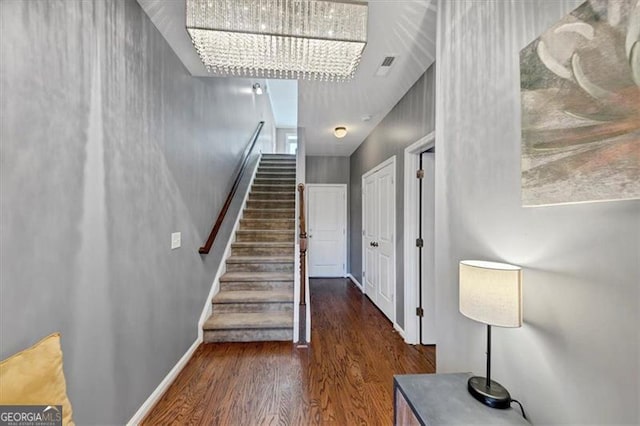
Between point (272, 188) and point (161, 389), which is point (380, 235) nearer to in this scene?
point (272, 188)

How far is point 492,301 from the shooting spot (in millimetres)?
1071

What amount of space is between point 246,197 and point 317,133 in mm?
1623

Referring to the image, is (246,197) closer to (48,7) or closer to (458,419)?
(48,7)

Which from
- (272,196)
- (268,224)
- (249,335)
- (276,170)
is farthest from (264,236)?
(276,170)

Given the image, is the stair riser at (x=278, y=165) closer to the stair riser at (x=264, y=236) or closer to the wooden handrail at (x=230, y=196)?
the wooden handrail at (x=230, y=196)

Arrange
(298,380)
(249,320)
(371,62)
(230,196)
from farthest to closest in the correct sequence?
(230,196), (249,320), (371,62), (298,380)

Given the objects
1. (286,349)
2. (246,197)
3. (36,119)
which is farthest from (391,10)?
(246,197)

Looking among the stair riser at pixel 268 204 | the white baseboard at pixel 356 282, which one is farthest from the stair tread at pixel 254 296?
the white baseboard at pixel 356 282

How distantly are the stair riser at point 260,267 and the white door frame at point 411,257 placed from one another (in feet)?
4.78

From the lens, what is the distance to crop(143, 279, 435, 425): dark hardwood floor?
1.85 meters

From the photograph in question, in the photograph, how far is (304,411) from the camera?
1.89 m

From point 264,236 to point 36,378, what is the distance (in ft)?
10.7

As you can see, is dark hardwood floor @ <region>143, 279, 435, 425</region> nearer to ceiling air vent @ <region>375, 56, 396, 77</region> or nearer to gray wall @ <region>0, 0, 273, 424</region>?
gray wall @ <region>0, 0, 273, 424</region>

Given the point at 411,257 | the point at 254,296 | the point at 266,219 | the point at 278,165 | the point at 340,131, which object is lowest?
the point at 254,296
